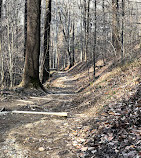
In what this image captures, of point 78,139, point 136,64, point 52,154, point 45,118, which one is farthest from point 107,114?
point 136,64

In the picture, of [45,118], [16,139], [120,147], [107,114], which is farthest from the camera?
[45,118]

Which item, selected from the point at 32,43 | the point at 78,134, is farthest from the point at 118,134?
the point at 32,43

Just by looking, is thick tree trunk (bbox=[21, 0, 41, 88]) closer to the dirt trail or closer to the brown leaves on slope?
the dirt trail

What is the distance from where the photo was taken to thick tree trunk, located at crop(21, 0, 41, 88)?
919 cm

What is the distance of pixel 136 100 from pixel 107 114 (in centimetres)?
86

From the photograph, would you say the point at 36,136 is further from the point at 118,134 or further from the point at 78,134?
the point at 118,134

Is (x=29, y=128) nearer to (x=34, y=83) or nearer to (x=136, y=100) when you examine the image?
(x=136, y=100)

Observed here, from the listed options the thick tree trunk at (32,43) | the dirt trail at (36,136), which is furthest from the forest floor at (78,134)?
the thick tree trunk at (32,43)

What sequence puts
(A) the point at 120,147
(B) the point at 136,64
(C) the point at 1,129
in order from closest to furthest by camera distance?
1. (A) the point at 120,147
2. (C) the point at 1,129
3. (B) the point at 136,64

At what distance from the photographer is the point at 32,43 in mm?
9281

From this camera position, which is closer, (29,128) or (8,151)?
(8,151)

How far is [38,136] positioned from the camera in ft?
12.7

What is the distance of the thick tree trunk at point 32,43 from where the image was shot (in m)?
9.19

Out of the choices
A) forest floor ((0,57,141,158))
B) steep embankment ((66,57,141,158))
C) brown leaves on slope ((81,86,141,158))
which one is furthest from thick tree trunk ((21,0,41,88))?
brown leaves on slope ((81,86,141,158))
